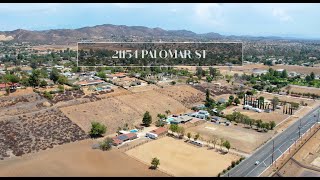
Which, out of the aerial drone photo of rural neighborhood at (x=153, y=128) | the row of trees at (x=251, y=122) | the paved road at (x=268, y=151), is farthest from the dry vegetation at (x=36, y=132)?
the row of trees at (x=251, y=122)

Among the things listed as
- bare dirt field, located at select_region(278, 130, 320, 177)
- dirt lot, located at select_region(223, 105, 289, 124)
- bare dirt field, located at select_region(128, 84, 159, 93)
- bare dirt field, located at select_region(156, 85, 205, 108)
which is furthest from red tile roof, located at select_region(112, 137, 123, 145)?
dirt lot, located at select_region(223, 105, 289, 124)

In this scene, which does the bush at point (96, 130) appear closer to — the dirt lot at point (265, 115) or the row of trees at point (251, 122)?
the row of trees at point (251, 122)

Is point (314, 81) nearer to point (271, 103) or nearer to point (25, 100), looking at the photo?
point (271, 103)

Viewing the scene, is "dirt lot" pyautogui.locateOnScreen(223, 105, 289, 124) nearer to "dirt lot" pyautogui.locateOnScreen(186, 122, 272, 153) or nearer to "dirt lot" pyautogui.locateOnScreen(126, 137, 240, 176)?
"dirt lot" pyautogui.locateOnScreen(186, 122, 272, 153)

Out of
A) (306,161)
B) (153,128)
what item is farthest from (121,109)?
(306,161)

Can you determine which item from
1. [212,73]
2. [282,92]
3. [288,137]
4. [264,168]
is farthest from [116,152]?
[212,73]

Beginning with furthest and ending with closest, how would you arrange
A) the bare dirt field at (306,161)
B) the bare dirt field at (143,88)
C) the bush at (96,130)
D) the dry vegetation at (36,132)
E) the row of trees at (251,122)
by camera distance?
the bare dirt field at (143,88) < the row of trees at (251,122) < the bush at (96,130) < the dry vegetation at (36,132) < the bare dirt field at (306,161)

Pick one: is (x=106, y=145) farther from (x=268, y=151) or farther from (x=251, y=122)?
(x=251, y=122)
